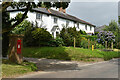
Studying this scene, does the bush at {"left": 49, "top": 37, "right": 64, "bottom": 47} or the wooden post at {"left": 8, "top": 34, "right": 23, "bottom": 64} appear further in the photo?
the bush at {"left": 49, "top": 37, "right": 64, "bottom": 47}

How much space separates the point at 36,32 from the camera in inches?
653

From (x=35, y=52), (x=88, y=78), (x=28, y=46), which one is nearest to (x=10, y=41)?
(x=88, y=78)

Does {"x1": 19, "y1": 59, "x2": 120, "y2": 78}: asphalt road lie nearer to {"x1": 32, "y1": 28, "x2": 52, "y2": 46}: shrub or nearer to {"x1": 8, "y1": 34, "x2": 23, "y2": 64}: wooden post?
{"x1": 8, "y1": 34, "x2": 23, "y2": 64}: wooden post

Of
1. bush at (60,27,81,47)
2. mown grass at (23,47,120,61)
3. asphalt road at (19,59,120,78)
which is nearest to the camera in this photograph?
asphalt road at (19,59,120,78)

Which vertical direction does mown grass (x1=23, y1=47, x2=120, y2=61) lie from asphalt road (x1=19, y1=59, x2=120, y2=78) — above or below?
above

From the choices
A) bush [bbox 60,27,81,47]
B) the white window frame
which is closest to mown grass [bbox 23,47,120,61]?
bush [bbox 60,27,81,47]

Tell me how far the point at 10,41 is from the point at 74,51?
7292 millimetres

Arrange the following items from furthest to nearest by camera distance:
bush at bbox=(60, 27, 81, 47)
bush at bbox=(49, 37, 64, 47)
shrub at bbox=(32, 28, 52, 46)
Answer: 1. bush at bbox=(60, 27, 81, 47)
2. bush at bbox=(49, 37, 64, 47)
3. shrub at bbox=(32, 28, 52, 46)

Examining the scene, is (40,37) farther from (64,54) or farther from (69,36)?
(64,54)

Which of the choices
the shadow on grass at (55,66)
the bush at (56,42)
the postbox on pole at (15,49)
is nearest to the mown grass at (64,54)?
the shadow on grass at (55,66)

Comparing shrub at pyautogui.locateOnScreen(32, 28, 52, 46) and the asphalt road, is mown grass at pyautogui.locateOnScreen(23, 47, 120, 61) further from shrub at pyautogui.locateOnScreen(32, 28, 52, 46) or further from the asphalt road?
the asphalt road

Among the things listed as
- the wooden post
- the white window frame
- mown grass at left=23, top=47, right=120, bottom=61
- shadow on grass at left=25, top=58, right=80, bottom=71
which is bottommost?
shadow on grass at left=25, top=58, right=80, bottom=71

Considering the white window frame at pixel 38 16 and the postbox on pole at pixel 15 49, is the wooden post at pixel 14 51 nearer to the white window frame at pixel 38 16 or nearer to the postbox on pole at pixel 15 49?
the postbox on pole at pixel 15 49

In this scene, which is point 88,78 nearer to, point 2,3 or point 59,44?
point 2,3
